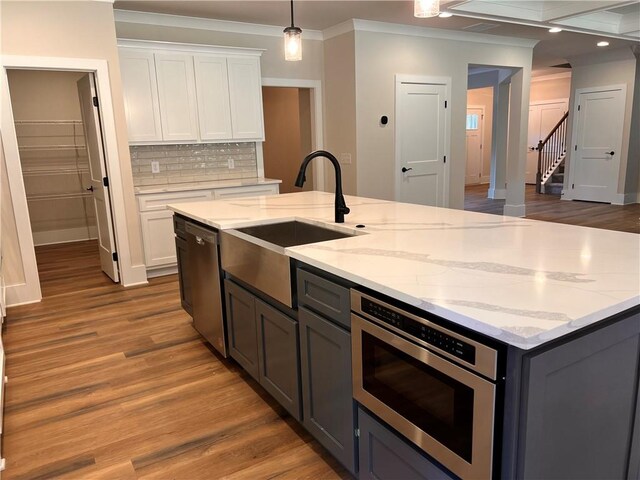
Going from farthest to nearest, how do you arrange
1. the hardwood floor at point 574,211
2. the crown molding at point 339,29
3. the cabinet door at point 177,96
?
the hardwood floor at point 574,211 < the crown molding at point 339,29 < the cabinet door at point 177,96

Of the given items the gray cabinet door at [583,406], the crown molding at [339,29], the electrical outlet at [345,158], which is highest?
the crown molding at [339,29]

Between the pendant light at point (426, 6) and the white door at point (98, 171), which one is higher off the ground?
the pendant light at point (426, 6)

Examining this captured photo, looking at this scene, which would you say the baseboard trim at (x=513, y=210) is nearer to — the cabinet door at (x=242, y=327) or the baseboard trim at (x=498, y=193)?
the baseboard trim at (x=498, y=193)

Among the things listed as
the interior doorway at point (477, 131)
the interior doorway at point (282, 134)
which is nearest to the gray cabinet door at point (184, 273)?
the interior doorway at point (282, 134)

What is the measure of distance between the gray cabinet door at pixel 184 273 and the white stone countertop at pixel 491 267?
801mm

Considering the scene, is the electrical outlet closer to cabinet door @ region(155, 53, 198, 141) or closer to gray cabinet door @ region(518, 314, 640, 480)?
cabinet door @ region(155, 53, 198, 141)

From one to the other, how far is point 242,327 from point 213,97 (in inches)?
129

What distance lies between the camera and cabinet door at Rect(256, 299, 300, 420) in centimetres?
208

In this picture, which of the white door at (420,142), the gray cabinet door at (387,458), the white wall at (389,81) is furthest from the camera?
the white door at (420,142)

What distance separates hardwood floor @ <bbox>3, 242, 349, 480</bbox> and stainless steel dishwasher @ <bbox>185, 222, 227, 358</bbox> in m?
0.20

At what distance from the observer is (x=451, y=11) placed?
439 cm

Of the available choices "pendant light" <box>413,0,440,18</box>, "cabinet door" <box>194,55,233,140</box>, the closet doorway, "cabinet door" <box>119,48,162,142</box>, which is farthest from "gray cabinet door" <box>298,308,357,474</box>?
the closet doorway

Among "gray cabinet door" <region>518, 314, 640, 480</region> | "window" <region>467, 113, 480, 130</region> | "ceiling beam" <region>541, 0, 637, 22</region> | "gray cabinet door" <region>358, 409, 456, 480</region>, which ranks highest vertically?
"ceiling beam" <region>541, 0, 637, 22</region>

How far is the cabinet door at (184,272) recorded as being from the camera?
10.9 ft
